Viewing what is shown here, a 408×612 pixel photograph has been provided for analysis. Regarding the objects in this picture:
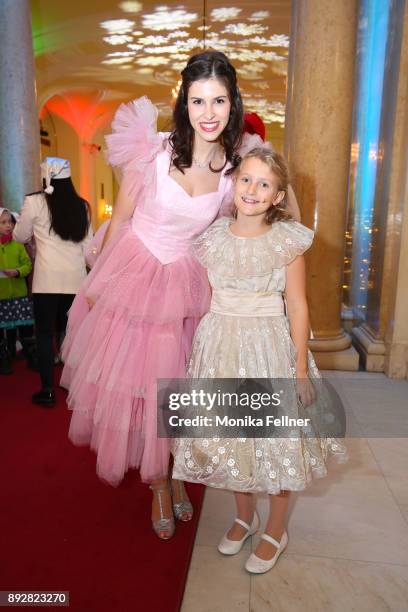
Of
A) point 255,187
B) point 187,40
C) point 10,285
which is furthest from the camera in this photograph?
point 187,40

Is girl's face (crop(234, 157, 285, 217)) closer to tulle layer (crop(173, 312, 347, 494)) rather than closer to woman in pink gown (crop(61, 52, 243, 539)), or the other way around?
woman in pink gown (crop(61, 52, 243, 539))

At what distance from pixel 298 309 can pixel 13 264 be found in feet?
9.69

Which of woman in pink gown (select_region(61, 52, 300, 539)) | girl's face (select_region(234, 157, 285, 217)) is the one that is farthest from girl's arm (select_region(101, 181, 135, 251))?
girl's face (select_region(234, 157, 285, 217))

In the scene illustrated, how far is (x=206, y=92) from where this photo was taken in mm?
1781

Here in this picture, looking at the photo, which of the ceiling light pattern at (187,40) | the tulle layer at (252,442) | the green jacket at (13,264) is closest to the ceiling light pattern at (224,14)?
the ceiling light pattern at (187,40)

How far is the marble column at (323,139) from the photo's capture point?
12.7 feet

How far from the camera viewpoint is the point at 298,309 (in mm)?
1772

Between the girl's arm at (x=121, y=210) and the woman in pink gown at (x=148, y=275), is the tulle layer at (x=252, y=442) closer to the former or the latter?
the woman in pink gown at (x=148, y=275)

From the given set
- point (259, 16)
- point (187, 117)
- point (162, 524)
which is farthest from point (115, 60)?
point (162, 524)

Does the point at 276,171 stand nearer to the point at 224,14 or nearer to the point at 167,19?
the point at 224,14

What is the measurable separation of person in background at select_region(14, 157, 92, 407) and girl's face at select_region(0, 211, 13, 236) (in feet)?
2.30

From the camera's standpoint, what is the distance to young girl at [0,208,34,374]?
3.97 meters

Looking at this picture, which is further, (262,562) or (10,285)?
(10,285)

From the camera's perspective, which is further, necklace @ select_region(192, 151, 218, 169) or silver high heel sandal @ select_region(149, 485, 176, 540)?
silver high heel sandal @ select_region(149, 485, 176, 540)
